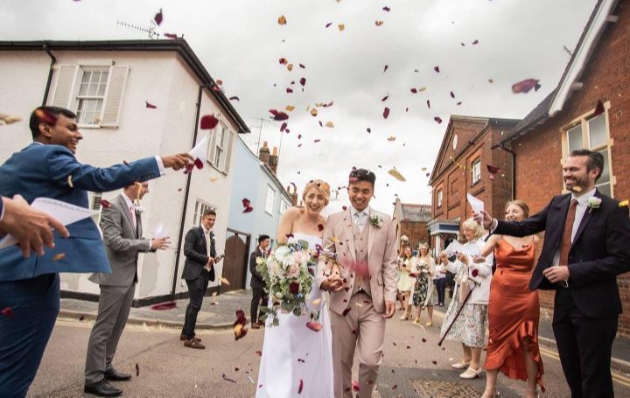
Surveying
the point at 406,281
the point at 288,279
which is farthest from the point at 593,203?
the point at 406,281

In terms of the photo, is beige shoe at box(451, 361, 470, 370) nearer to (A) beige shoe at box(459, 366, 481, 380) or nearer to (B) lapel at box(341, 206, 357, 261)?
(A) beige shoe at box(459, 366, 481, 380)

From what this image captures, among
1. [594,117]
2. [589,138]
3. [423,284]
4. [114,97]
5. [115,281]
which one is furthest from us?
[114,97]

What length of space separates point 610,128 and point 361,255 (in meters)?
9.74

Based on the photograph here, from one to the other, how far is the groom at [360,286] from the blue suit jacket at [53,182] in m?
1.82

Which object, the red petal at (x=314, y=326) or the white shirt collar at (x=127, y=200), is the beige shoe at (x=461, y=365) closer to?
the red petal at (x=314, y=326)

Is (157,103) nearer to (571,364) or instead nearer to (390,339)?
(390,339)

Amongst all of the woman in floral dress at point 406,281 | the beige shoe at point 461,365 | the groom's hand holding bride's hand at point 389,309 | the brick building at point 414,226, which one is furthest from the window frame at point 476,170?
the groom's hand holding bride's hand at point 389,309

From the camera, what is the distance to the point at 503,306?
4.52 m

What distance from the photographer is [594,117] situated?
1071 centimetres

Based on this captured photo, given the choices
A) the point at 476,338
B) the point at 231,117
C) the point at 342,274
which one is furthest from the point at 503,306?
the point at 231,117

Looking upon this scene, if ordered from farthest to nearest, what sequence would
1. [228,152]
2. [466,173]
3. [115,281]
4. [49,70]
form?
[466,173]
[228,152]
[49,70]
[115,281]

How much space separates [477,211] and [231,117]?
13843 millimetres

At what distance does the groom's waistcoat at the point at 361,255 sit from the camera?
3.49 m

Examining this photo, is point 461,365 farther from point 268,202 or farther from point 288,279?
point 268,202
